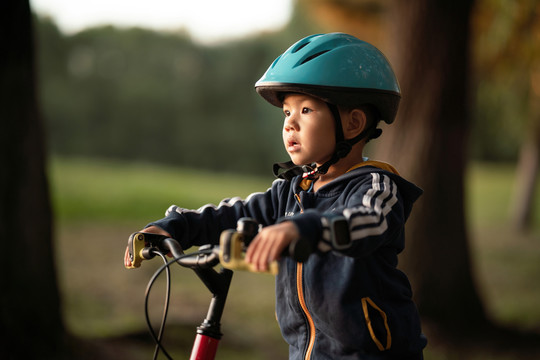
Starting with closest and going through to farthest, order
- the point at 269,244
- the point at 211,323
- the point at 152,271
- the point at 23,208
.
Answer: the point at 269,244
the point at 211,323
the point at 23,208
the point at 152,271

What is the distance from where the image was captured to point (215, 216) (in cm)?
264

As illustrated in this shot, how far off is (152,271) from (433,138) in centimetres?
559

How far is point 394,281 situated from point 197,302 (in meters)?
6.45

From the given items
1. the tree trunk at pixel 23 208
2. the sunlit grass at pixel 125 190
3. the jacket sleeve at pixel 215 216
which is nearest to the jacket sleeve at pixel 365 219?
the jacket sleeve at pixel 215 216

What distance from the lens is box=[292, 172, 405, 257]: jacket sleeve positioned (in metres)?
1.84

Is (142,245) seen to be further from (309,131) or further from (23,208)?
(23,208)

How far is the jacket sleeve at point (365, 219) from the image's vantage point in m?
1.84

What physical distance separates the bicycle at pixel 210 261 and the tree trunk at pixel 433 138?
428cm

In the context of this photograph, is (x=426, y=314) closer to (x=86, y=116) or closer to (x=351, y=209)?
(x=351, y=209)

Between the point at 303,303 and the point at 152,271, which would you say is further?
the point at 152,271

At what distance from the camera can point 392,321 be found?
7.70 ft

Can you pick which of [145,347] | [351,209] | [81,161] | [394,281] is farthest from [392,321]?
[81,161]

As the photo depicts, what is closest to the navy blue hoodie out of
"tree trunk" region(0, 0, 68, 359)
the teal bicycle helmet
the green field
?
the teal bicycle helmet

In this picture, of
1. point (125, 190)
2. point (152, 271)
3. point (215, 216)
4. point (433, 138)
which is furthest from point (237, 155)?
point (215, 216)
